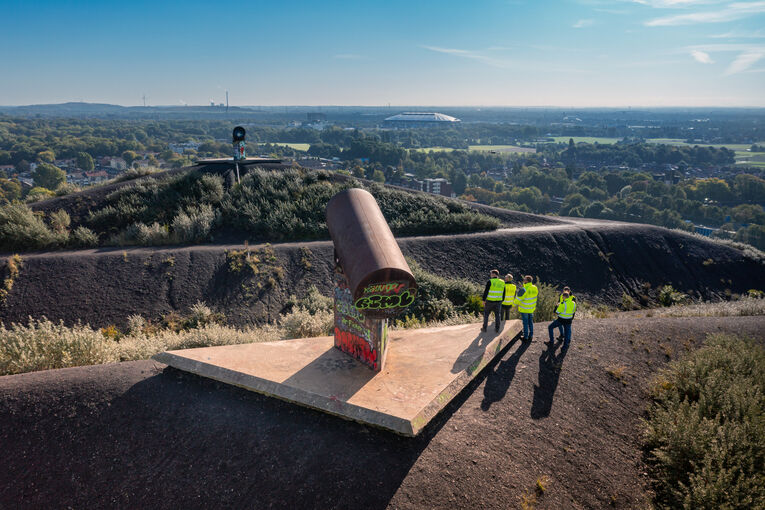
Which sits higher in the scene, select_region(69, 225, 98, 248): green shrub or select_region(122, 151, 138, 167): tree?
select_region(122, 151, 138, 167): tree

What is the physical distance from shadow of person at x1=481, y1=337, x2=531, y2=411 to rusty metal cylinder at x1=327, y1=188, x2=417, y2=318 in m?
2.50

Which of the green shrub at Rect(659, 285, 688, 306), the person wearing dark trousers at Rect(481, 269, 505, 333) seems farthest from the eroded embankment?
the person wearing dark trousers at Rect(481, 269, 505, 333)

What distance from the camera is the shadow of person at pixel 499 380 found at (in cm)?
779

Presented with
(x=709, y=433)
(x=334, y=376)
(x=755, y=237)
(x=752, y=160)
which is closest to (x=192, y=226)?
(x=334, y=376)

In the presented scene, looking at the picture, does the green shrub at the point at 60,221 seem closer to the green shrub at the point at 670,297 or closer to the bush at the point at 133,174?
the bush at the point at 133,174

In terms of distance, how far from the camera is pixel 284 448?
21.4 ft

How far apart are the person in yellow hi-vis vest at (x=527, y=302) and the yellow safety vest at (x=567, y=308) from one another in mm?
648

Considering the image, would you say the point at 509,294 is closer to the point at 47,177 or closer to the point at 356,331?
the point at 356,331

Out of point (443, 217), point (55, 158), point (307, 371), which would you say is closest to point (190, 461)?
point (307, 371)

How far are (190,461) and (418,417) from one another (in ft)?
12.5

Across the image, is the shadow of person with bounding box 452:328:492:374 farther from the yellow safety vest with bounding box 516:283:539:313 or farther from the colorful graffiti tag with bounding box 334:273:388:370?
the colorful graffiti tag with bounding box 334:273:388:370

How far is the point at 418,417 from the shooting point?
6.54 meters

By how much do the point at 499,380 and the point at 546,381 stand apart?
107 centimetres

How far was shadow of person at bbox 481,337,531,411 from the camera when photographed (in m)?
7.79
